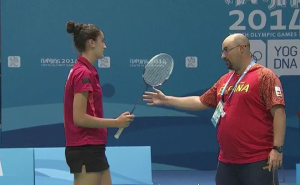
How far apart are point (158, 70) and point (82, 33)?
3.47 ft

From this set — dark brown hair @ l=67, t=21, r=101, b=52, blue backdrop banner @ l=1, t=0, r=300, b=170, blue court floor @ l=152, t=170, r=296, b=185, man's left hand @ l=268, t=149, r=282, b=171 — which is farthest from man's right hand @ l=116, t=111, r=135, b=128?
blue backdrop banner @ l=1, t=0, r=300, b=170

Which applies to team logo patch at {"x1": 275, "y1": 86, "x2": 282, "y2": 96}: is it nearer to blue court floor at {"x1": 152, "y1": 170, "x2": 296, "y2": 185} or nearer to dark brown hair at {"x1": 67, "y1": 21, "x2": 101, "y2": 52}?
dark brown hair at {"x1": 67, "y1": 21, "x2": 101, "y2": 52}

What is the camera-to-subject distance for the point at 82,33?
3.83 metres

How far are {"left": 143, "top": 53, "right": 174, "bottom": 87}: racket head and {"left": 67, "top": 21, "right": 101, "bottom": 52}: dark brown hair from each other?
2.85 ft

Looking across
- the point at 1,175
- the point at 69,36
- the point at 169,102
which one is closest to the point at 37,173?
the point at 1,175

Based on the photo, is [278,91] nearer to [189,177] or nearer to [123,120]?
[123,120]

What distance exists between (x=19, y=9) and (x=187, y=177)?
327 cm

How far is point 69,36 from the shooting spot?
765 centimetres

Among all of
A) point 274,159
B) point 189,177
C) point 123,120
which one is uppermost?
point 123,120

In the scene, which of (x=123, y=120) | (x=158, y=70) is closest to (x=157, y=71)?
(x=158, y=70)

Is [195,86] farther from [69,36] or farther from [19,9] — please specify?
[19,9]

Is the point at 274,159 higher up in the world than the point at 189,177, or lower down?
higher up

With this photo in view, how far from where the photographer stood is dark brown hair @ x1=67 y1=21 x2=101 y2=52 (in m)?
3.83

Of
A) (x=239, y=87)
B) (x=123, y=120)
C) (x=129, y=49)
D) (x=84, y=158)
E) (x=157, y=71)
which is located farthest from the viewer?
(x=129, y=49)
